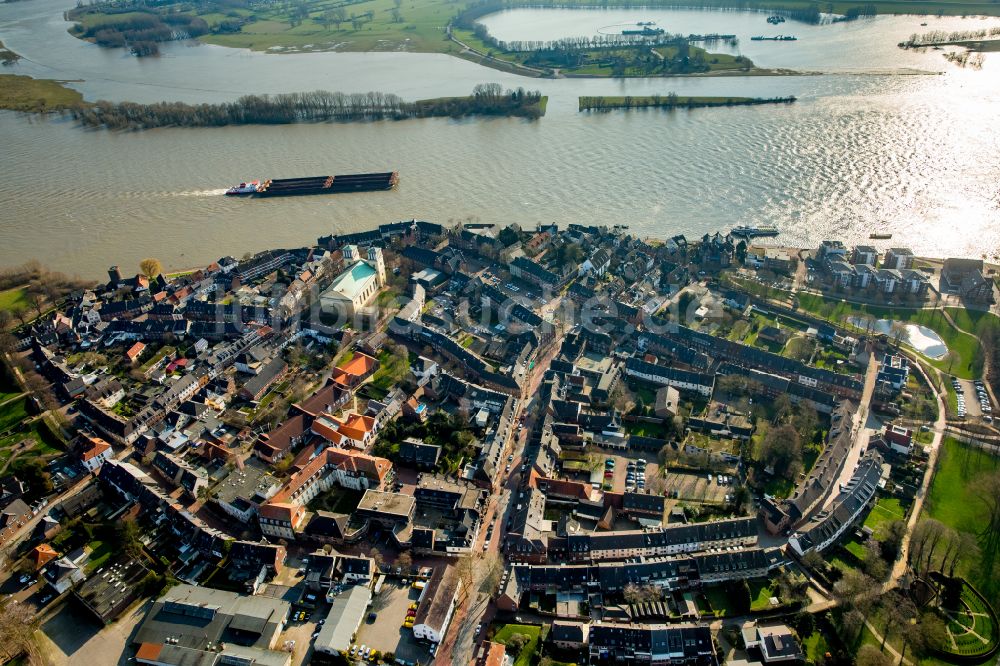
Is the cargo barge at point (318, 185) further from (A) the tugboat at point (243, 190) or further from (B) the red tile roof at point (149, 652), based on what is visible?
(B) the red tile roof at point (149, 652)

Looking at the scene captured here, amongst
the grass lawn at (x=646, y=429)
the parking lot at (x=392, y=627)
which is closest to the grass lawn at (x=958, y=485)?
the grass lawn at (x=646, y=429)

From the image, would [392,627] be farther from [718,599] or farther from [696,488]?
[696,488]

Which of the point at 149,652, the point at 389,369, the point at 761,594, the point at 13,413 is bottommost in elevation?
the point at 761,594

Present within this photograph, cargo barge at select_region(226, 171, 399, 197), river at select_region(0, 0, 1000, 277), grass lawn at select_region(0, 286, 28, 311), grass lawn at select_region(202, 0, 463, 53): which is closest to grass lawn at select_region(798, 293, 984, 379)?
river at select_region(0, 0, 1000, 277)

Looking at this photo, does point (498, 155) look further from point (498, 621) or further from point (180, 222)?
point (498, 621)

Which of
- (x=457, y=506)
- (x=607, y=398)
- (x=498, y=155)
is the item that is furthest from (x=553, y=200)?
(x=457, y=506)

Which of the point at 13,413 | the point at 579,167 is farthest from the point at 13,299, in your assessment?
the point at 579,167
